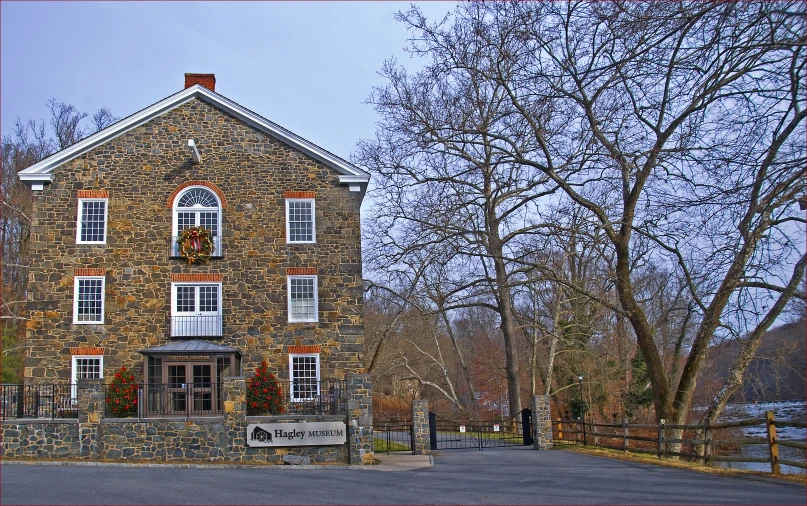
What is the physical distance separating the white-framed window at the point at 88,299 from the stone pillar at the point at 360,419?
29.9 ft

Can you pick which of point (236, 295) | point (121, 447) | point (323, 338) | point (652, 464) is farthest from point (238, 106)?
point (652, 464)

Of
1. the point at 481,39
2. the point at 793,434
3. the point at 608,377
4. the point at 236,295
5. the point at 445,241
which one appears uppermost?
the point at 481,39

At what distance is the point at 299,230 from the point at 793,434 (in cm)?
2400

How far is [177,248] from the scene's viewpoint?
2389cm

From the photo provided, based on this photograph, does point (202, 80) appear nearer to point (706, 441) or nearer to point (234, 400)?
point (234, 400)

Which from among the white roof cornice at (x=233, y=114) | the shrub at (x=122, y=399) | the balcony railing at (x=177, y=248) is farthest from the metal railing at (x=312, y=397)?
the white roof cornice at (x=233, y=114)

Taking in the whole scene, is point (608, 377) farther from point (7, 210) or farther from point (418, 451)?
point (7, 210)

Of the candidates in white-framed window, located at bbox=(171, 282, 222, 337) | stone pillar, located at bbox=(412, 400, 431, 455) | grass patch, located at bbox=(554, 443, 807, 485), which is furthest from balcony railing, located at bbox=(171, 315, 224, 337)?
grass patch, located at bbox=(554, 443, 807, 485)

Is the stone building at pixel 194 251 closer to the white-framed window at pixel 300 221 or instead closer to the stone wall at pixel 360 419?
the white-framed window at pixel 300 221

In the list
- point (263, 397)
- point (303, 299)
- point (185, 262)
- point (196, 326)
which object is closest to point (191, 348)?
A: point (196, 326)

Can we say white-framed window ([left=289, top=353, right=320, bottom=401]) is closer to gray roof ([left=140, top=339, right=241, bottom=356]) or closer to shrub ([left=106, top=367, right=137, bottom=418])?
gray roof ([left=140, top=339, right=241, bottom=356])

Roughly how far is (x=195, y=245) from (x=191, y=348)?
3404 mm

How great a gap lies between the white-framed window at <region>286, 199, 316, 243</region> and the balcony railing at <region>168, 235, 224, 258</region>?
2191 millimetres

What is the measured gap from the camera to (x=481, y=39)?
780 inches
